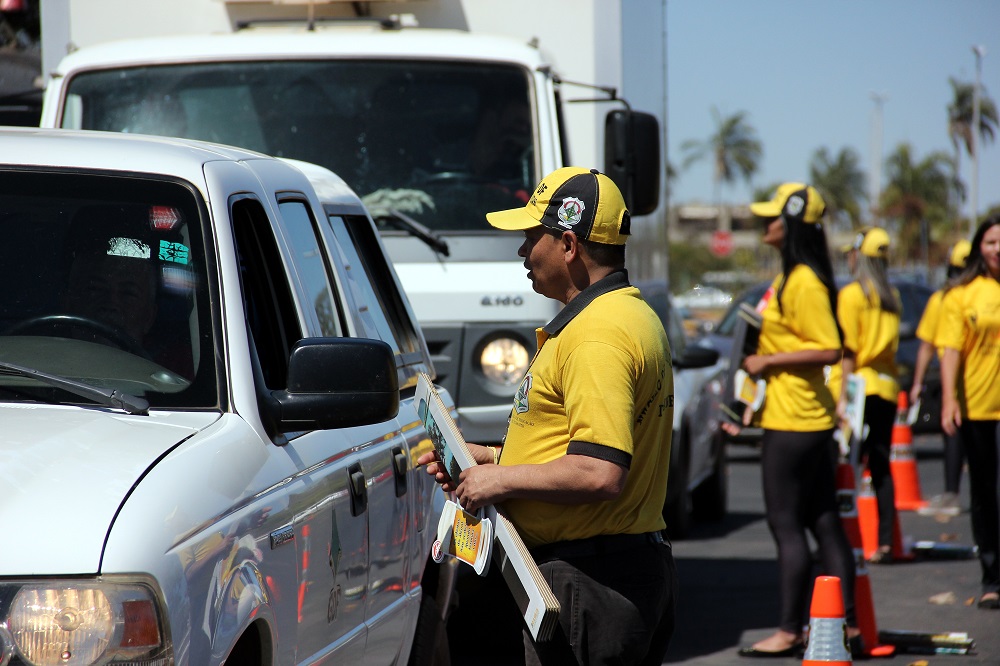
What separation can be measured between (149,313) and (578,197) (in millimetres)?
1079

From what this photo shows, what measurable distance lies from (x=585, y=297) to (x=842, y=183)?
77.2m

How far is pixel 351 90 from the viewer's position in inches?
285

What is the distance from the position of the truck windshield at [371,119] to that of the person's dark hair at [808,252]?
131cm

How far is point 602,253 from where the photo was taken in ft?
11.5

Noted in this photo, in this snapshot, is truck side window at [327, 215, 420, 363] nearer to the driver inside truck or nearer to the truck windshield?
the driver inside truck

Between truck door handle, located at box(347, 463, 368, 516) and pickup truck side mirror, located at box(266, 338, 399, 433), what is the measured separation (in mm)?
452

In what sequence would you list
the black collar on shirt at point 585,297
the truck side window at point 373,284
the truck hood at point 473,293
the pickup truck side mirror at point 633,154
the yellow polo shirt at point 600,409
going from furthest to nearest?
the pickup truck side mirror at point 633,154, the truck hood at point 473,293, the truck side window at point 373,284, the black collar on shirt at point 585,297, the yellow polo shirt at point 600,409

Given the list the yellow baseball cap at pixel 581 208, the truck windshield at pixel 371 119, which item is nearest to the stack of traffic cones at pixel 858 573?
the truck windshield at pixel 371 119

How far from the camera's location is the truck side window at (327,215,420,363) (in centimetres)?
463

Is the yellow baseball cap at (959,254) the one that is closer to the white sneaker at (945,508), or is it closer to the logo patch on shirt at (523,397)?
the white sneaker at (945,508)

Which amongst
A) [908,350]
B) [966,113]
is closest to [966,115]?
[966,113]

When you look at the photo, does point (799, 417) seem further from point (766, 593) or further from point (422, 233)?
point (766, 593)

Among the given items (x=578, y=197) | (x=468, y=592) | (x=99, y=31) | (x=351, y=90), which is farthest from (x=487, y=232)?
(x=578, y=197)

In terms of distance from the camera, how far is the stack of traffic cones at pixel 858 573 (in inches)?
273
